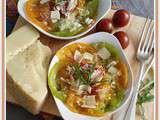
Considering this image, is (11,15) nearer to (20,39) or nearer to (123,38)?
(20,39)

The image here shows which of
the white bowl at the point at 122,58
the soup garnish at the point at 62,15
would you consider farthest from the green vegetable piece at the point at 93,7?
the white bowl at the point at 122,58

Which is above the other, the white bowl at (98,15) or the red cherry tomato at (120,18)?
the white bowl at (98,15)

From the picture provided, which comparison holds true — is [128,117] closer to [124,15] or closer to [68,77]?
[68,77]

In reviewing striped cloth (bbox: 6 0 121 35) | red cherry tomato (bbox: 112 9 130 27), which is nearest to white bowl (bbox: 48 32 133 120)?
red cherry tomato (bbox: 112 9 130 27)

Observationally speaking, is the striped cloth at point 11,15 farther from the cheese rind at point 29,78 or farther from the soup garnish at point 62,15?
the cheese rind at point 29,78

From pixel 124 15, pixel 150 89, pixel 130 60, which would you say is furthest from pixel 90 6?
pixel 150 89

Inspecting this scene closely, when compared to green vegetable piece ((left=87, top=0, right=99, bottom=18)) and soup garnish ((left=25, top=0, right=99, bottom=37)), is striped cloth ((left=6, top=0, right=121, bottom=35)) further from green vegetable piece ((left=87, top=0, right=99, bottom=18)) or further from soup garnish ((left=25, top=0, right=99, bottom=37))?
green vegetable piece ((left=87, top=0, right=99, bottom=18))

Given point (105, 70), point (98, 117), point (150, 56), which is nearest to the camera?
point (98, 117)
